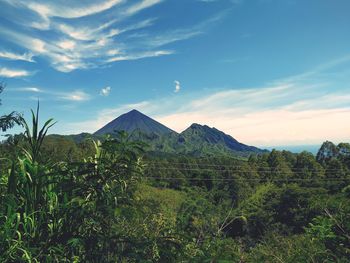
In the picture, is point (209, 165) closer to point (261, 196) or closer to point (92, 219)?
point (261, 196)

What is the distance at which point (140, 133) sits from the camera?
325cm

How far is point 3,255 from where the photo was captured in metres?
2.29

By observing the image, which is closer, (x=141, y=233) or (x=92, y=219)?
(x=92, y=219)

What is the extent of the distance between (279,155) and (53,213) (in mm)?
73606

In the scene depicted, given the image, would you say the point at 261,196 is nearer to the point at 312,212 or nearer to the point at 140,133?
the point at 312,212

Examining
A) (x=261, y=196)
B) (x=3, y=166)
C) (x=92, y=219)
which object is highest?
(x=3, y=166)

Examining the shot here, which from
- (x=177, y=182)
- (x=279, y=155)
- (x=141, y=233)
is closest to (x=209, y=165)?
(x=177, y=182)

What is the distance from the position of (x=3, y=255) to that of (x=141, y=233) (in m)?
1.28

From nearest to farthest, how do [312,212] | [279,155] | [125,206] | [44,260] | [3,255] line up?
[3,255] → [44,260] → [125,206] → [312,212] → [279,155]

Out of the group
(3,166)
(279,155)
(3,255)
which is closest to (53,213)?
(3,255)

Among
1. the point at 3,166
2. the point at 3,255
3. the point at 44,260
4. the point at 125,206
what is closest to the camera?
the point at 3,255

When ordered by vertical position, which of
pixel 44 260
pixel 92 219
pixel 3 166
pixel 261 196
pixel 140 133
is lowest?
pixel 261 196

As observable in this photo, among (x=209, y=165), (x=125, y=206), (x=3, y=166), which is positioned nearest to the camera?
(x=125, y=206)

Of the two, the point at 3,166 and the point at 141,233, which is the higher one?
the point at 3,166
